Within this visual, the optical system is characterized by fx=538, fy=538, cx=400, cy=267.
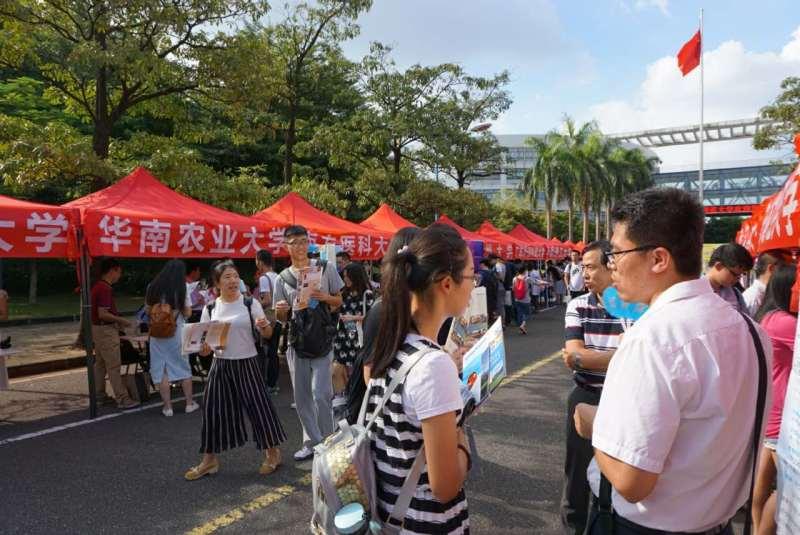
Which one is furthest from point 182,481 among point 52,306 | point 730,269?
point 52,306

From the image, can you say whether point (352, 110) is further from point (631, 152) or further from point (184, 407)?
point (631, 152)

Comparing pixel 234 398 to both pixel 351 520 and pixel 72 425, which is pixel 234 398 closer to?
pixel 72 425

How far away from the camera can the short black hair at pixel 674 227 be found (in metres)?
1.42

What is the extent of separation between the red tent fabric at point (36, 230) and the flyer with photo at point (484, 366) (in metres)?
4.74

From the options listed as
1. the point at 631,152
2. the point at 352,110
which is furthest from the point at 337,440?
the point at 631,152

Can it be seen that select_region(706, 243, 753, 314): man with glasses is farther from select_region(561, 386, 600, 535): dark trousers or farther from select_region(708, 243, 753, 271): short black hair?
select_region(561, 386, 600, 535): dark trousers

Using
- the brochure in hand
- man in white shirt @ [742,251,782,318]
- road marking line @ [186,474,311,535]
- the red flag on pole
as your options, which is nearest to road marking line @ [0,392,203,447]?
the brochure in hand

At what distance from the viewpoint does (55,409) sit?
19.8 ft

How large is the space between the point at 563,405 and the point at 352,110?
19.5 metres

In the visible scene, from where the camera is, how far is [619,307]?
2.82 metres

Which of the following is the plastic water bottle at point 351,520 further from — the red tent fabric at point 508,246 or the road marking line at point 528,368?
the red tent fabric at point 508,246

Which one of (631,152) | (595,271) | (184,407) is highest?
(631,152)

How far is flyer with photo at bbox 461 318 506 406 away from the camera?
1996 millimetres

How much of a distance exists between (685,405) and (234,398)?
3415mm
